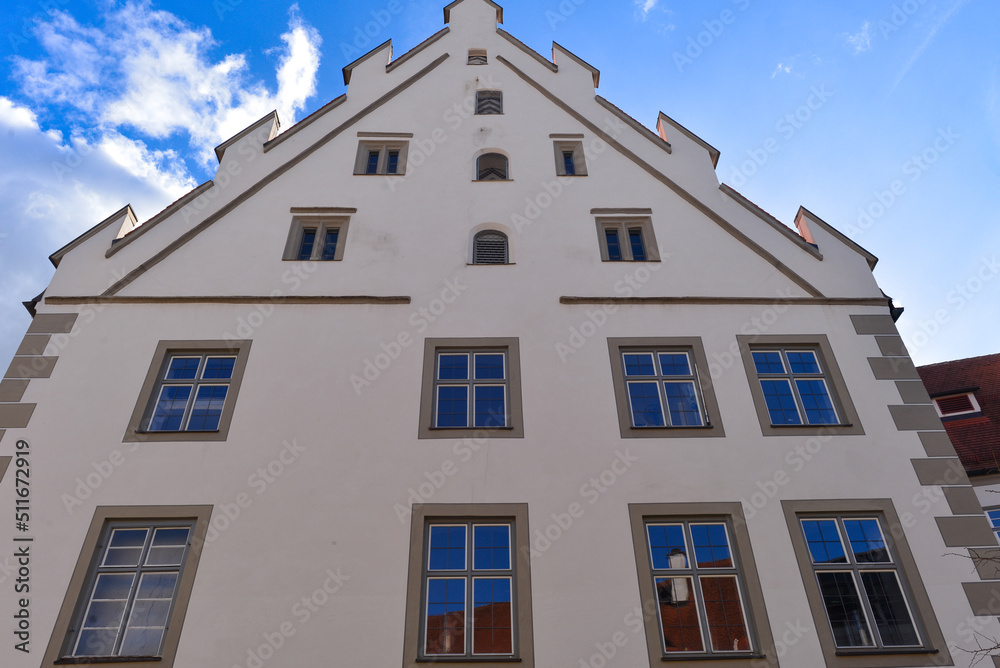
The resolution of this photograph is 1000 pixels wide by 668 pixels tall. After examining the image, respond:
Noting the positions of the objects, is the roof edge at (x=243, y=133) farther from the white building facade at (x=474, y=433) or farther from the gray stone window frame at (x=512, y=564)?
the gray stone window frame at (x=512, y=564)

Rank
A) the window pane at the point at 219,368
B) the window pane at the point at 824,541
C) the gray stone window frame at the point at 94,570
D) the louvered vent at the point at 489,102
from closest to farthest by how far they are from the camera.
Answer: the gray stone window frame at the point at 94,570 → the window pane at the point at 824,541 → the window pane at the point at 219,368 → the louvered vent at the point at 489,102

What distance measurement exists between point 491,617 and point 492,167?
996 centimetres

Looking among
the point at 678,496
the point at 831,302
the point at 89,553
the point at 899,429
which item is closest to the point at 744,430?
the point at 678,496

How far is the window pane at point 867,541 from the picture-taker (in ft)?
34.0

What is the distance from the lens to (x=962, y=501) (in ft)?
35.4

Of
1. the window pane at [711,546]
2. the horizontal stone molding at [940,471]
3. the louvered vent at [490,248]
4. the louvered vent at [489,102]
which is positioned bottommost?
the window pane at [711,546]

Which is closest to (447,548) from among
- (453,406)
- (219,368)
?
(453,406)

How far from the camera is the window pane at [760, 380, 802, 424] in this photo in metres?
11.9

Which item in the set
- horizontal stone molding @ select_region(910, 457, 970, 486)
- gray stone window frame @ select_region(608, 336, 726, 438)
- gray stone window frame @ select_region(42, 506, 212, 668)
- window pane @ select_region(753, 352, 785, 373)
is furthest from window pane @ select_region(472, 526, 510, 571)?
horizontal stone molding @ select_region(910, 457, 970, 486)

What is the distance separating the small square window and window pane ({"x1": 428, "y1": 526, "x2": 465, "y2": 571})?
8.08m

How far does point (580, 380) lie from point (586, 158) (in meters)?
5.99

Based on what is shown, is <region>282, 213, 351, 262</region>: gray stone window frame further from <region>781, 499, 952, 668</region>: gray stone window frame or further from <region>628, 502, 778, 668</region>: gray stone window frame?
<region>781, 499, 952, 668</region>: gray stone window frame

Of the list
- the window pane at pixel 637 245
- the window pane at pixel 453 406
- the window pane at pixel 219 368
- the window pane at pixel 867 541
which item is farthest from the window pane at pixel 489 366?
the window pane at pixel 867 541

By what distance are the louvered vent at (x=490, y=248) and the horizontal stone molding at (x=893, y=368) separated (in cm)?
681
